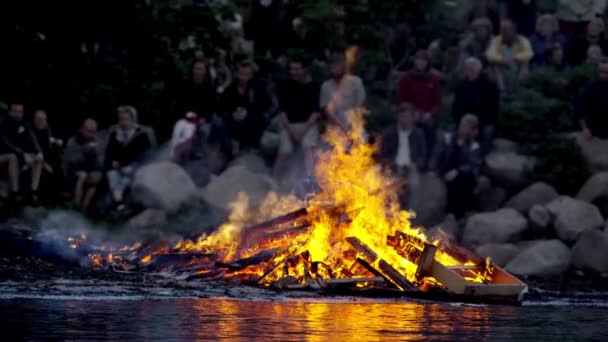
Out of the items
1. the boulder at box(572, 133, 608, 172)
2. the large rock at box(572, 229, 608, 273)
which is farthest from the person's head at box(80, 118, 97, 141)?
the boulder at box(572, 133, 608, 172)

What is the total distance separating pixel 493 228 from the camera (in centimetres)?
2764

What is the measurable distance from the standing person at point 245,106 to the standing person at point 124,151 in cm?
157

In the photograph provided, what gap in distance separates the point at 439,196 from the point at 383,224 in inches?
244

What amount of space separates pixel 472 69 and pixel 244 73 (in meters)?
4.04

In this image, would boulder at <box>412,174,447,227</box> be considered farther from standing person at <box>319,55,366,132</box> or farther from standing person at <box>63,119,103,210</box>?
standing person at <box>63,119,103,210</box>

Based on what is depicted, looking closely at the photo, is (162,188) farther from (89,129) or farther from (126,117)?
(89,129)

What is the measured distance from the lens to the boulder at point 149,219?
28.2 meters

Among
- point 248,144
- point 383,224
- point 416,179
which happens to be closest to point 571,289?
point 383,224

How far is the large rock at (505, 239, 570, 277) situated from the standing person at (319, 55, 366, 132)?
3.94 m

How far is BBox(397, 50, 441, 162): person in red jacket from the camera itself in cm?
2862

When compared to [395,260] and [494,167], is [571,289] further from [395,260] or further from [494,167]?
[494,167]

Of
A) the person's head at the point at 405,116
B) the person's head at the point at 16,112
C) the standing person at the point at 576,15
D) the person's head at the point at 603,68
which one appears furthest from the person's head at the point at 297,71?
the standing person at the point at 576,15

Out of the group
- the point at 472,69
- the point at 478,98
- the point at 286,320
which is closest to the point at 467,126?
the point at 478,98

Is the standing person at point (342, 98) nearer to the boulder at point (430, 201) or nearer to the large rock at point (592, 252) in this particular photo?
the boulder at point (430, 201)
